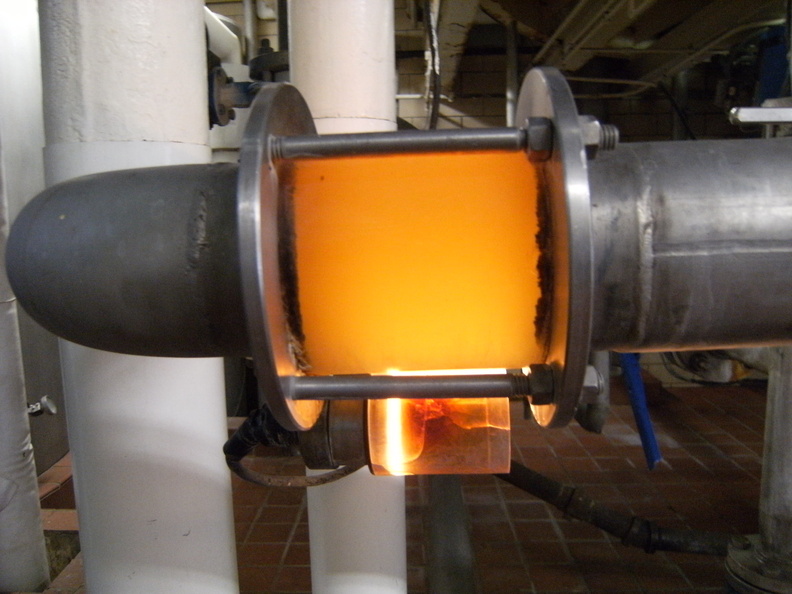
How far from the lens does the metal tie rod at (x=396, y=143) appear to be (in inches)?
15.3

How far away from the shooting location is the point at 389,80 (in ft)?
3.19

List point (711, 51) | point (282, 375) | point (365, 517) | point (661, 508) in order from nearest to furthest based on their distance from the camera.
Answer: point (282, 375)
point (365, 517)
point (661, 508)
point (711, 51)

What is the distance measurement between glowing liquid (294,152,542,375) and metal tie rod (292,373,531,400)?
0.05m

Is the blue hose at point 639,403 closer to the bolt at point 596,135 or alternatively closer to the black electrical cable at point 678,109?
the bolt at point 596,135

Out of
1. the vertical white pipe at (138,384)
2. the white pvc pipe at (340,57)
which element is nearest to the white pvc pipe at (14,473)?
the vertical white pipe at (138,384)

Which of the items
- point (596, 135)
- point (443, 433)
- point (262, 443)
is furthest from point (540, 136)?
point (262, 443)

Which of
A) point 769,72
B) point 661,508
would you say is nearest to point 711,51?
point 769,72

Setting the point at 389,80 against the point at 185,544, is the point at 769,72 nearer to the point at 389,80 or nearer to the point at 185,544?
the point at 389,80

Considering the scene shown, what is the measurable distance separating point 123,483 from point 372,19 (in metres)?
0.75

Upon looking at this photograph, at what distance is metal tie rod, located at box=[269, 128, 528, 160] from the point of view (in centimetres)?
39

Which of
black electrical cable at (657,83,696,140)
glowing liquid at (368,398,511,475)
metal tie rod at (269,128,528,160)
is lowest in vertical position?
glowing liquid at (368,398,511,475)

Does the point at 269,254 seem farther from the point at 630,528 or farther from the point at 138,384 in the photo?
the point at 630,528

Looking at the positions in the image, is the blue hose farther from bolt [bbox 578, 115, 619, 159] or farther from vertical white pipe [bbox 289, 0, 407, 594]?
bolt [bbox 578, 115, 619, 159]

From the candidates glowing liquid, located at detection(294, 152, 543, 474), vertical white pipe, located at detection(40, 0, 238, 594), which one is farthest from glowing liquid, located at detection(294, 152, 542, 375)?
vertical white pipe, located at detection(40, 0, 238, 594)
